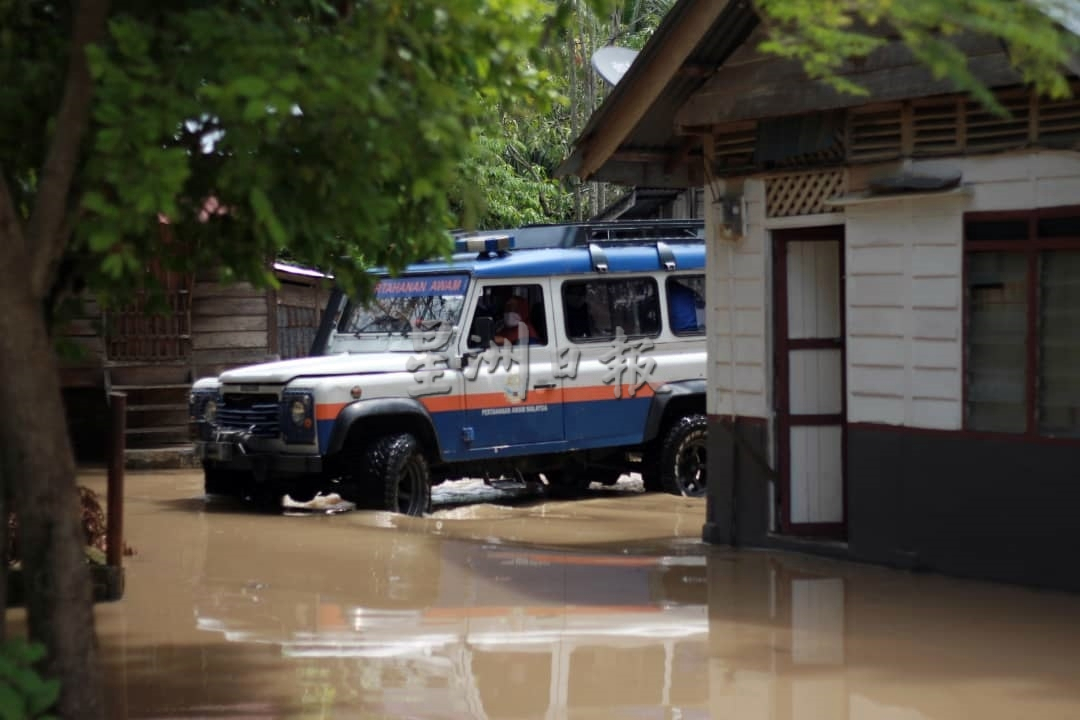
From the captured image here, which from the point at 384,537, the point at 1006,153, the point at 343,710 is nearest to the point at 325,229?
the point at 343,710

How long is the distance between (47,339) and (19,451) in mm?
393

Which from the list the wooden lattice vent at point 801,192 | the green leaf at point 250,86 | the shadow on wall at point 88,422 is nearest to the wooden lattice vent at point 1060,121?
the wooden lattice vent at point 801,192

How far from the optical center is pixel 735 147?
9.66 m

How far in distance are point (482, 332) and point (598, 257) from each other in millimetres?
1636

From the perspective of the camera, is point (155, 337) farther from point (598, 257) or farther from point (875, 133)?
point (875, 133)

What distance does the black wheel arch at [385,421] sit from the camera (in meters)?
10.7

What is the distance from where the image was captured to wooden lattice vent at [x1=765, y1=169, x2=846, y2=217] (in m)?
Answer: 9.02

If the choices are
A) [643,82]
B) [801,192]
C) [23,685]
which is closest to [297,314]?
[643,82]

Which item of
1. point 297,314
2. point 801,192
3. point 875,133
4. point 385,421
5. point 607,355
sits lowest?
point 385,421

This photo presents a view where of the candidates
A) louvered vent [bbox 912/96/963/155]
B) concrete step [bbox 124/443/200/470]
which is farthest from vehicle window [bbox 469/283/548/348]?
concrete step [bbox 124/443/200/470]

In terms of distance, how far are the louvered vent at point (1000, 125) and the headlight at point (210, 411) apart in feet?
21.4

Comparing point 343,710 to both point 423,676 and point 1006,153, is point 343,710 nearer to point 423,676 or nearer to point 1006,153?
point 423,676

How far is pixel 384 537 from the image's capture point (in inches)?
391

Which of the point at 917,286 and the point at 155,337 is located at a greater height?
the point at 917,286
